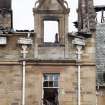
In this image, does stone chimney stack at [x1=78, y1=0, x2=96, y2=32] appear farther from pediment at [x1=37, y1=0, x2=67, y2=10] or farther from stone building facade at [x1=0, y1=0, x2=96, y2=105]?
pediment at [x1=37, y1=0, x2=67, y2=10]

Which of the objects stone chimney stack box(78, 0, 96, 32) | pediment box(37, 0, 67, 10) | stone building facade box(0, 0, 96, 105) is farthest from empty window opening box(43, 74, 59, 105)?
pediment box(37, 0, 67, 10)

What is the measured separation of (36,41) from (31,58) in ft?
4.15

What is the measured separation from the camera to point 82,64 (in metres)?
40.2

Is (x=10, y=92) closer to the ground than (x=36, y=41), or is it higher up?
closer to the ground

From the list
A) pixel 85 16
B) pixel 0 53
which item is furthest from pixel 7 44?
pixel 85 16

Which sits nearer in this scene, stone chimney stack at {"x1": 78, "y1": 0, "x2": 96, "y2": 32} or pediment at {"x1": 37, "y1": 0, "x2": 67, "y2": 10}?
pediment at {"x1": 37, "y1": 0, "x2": 67, "y2": 10}

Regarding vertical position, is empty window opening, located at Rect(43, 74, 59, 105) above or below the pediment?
below

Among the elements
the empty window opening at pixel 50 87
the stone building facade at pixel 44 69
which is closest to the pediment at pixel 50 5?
the stone building facade at pixel 44 69

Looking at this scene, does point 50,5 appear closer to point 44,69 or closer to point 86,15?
point 86,15

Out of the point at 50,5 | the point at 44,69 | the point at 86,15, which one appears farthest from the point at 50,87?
the point at 86,15

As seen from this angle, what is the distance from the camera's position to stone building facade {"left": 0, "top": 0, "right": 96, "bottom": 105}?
131 feet

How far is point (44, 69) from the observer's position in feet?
132

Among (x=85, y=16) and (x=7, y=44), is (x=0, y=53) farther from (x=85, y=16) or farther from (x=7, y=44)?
(x=85, y=16)

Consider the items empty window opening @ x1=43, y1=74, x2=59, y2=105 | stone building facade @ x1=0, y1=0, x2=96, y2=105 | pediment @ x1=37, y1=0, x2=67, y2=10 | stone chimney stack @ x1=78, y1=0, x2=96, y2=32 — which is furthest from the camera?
stone chimney stack @ x1=78, y1=0, x2=96, y2=32
